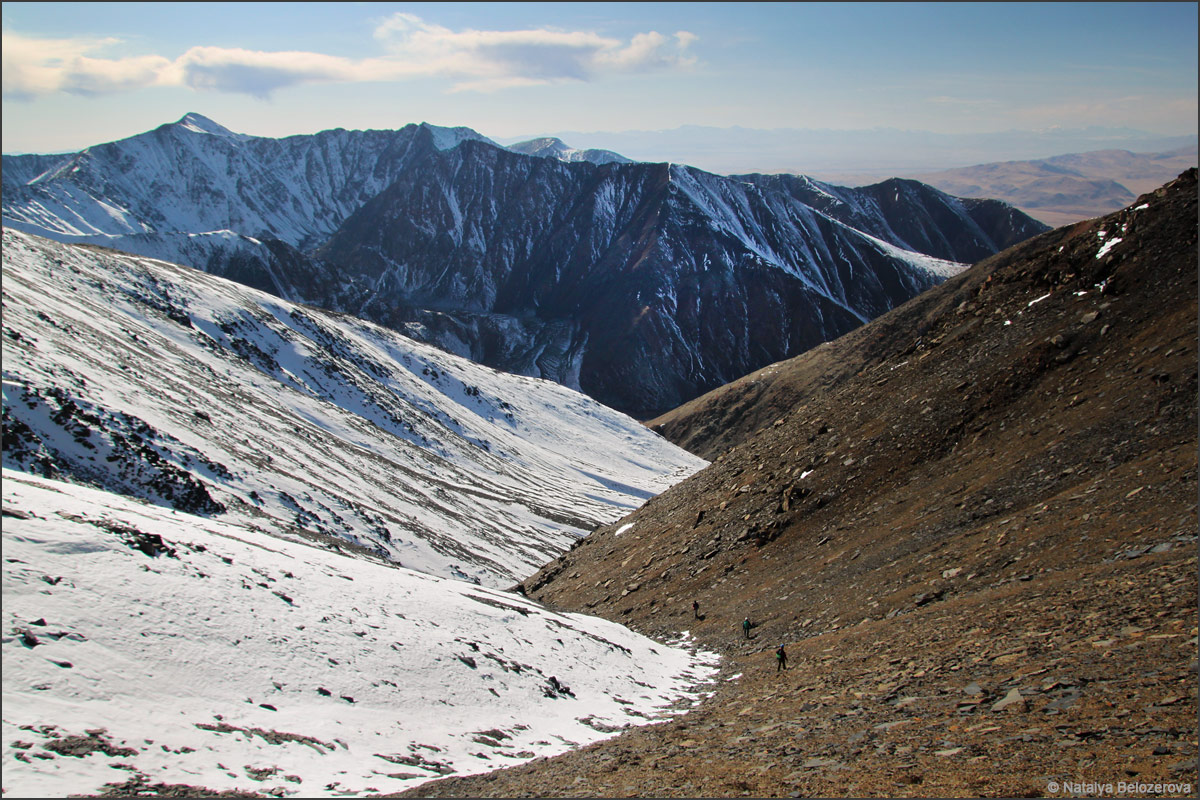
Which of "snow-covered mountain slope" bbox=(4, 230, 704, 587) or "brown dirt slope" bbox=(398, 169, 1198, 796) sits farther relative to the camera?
"snow-covered mountain slope" bbox=(4, 230, 704, 587)

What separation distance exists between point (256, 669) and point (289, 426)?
58.6 meters

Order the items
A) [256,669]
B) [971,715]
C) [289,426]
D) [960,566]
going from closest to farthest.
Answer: [971,715] → [256,669] → [960,566] → [289,426]

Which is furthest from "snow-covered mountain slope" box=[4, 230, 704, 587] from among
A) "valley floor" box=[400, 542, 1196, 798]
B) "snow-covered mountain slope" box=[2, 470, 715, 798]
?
"valley floor" box=[400, 542, 1196, 798]

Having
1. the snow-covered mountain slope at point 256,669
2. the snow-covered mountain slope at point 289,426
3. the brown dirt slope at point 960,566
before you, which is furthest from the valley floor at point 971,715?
the snow-covered mountain slope at point 289,426

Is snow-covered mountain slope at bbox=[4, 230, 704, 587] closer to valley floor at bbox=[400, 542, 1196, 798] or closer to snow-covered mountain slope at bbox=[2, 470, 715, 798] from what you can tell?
snow-covered mountain slope at bbox=[2, 470, 715, 798]

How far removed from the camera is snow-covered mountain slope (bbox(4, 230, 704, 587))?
4697 centimetres

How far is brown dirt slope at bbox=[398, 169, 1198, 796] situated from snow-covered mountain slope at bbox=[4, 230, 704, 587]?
21126 millimetres

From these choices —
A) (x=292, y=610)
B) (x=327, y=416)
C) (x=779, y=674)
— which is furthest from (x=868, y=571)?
(x=327, y=416)

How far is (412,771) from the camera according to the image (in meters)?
16.7

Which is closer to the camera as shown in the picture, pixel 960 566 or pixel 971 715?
pixel 971 715

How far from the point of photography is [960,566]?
82.8 ft

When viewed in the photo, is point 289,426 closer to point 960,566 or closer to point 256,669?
point 256,669

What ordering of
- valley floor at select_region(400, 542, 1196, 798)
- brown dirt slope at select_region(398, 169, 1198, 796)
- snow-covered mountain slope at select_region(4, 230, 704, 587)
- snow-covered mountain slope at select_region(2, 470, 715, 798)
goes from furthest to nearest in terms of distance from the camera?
snow-covered mountain slope at select_region(4, 230, 704, 587) → snow-covered mountain slope at select_region(2, 470, 715, 798) → brown dirt slope at select_region(398, 169, 1198, 796) → valley floor at select_region(400, 542, 1196, 798)

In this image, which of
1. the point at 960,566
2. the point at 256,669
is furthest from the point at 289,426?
the point at 960,566
